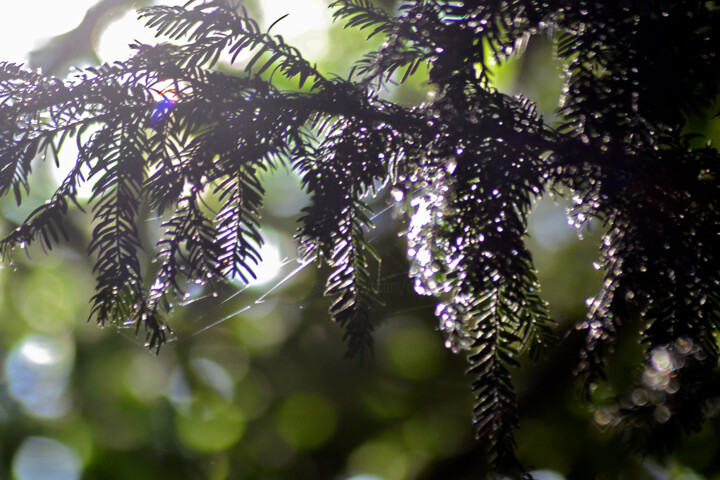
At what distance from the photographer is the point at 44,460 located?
222 centimetres

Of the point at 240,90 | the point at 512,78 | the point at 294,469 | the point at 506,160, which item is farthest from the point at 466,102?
the point at 294,469

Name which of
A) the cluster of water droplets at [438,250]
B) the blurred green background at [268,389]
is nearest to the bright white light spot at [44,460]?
the blurred green background at [268,389]

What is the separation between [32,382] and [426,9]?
97.7 inches

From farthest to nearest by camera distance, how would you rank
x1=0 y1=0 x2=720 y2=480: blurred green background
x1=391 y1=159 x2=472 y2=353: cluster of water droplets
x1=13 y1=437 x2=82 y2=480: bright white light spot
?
x1=13 y1=437 x2=82 y2=480: bright white light spot, x1=0 y1=0 x2=720 y2=480: blurred green background, x1=391 y1=159 x2=472 y2=353: cluster of water droplets

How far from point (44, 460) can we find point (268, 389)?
114 cm

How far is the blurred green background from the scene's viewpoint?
4.59 ft

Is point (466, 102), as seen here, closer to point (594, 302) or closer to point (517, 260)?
point (517, 260)

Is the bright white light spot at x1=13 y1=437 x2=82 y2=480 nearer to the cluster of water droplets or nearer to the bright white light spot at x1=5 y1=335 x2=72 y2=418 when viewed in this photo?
the bright white light spot at x1=5 y1=335 x2=72 y2=418

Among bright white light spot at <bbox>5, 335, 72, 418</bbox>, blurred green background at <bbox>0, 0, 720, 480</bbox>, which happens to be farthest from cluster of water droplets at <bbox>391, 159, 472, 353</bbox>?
bright white light spot at <bbox>5, 335, 72, 418</bbox>

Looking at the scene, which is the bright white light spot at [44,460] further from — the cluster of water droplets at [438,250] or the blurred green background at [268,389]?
the cluster of water droplets at [438,250]

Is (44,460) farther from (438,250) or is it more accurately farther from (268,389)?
(438,250)

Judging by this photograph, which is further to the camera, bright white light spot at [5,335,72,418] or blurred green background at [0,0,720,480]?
bright white light spot at [5,335,72,418]

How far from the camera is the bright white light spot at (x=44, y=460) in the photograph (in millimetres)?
2176

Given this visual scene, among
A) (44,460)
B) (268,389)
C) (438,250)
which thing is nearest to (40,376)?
(44,460)
